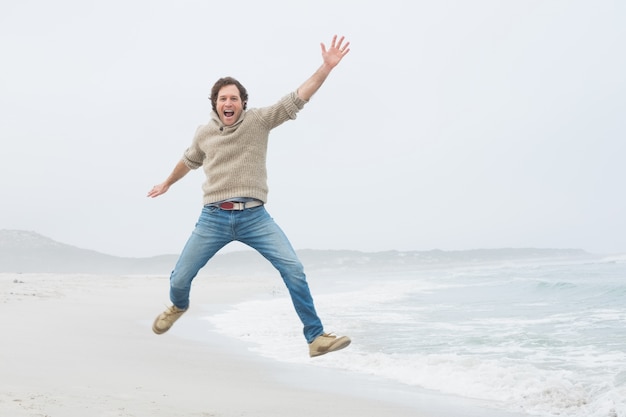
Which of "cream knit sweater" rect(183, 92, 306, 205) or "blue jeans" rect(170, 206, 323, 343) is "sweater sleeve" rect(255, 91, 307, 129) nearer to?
"cream knit sweater" rect(183, 92, 306, 205)

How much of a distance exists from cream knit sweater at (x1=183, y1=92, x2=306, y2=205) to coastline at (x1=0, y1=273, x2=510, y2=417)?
2577mm

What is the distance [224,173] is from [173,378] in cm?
447

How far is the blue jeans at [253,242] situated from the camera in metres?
4.78

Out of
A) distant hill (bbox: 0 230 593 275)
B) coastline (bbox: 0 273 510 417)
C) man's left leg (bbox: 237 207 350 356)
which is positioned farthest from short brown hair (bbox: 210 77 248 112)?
distant hill (bbox: 0 230 593 275)

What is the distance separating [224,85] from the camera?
15.6 ft

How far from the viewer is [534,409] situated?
7672 mm

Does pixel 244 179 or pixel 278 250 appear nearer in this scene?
pixel 244 179

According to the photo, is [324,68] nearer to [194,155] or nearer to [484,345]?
[194,155]

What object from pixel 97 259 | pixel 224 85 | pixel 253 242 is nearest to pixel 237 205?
pixel 253 242

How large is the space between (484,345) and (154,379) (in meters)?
6.04

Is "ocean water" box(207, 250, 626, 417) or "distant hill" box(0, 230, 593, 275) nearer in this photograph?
"ocean water" box(207, 250, 626, 417)

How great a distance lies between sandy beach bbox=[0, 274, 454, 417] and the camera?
6.58 m

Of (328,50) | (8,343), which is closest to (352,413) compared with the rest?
(328,50)

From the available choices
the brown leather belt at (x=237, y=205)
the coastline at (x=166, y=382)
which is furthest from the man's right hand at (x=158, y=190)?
the coastline at (x=166, y=382)
